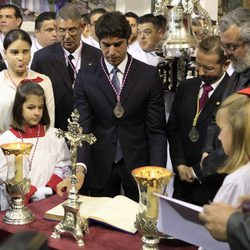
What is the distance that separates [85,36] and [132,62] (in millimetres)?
3203

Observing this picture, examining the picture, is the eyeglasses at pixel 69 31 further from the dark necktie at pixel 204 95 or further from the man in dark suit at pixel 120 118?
Result: the dark necktie at pixel 204 95

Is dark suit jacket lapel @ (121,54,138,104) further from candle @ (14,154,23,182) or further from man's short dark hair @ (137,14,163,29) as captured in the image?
man's short dark hair @ (137,14,163,29)

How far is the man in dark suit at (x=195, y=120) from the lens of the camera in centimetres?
270

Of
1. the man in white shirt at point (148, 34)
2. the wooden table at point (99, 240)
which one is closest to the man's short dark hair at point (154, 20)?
the man in white shirt at point (148, 34)

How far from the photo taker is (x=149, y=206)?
1.71 m

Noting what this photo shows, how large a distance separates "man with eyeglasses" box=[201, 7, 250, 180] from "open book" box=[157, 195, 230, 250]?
0.81 m

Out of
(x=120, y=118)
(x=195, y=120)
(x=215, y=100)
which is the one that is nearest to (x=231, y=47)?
(x=215, y=100)

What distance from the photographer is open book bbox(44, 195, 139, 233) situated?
195cm

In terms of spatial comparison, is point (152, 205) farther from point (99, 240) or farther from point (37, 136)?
point (37, 136)

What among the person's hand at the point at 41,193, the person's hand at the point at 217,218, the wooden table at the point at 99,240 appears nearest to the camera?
the person's hand at the point at 217,218

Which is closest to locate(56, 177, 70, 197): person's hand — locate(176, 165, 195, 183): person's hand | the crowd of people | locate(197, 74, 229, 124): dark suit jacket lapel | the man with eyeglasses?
the crowd of people

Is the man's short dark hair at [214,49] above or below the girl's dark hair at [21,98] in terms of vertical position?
above

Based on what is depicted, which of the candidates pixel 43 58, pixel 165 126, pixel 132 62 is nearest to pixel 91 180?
pixel 165 126

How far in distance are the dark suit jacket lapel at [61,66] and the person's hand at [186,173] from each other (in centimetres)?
112
